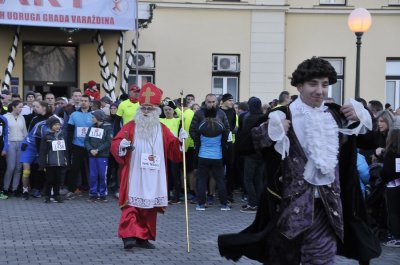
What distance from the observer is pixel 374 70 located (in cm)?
2367

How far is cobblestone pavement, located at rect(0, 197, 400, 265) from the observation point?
8.33m

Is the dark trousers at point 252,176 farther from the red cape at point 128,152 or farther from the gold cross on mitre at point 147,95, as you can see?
the gold cross on mitre at point 147,95

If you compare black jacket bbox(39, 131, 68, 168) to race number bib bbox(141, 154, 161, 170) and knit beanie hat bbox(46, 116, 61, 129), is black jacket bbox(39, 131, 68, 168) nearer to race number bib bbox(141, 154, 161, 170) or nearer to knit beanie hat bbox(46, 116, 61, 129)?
knit beanie hat bbox(46, 116, 61, 129)

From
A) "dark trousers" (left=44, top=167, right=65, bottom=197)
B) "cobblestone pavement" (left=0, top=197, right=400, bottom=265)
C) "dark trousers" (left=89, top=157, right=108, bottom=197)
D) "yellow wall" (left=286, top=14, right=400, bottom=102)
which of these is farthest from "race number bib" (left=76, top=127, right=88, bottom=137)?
"yellow wall" (left=286, top=14, right=400, bottom=102)

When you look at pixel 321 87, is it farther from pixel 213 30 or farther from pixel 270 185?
pixel 213 30

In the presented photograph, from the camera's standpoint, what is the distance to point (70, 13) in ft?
64.0

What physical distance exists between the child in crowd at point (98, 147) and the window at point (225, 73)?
32.1ft

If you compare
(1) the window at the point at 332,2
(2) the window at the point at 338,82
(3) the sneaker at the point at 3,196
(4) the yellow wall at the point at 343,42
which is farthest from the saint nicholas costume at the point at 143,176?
(1) the window at the point at 332,2

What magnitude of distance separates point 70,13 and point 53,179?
288 inches

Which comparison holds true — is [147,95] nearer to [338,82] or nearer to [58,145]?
[58,145]

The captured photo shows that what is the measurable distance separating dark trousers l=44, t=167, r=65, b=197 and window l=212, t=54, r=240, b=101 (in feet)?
34.1

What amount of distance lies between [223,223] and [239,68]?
40.7ft

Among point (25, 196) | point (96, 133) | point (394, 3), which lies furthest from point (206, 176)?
point (394, 3)

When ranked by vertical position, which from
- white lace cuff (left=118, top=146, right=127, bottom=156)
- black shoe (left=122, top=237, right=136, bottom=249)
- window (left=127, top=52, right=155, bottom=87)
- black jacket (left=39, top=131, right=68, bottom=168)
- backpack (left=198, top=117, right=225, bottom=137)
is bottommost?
black shoe (left=122, top=237, right=136, bottom=249)
